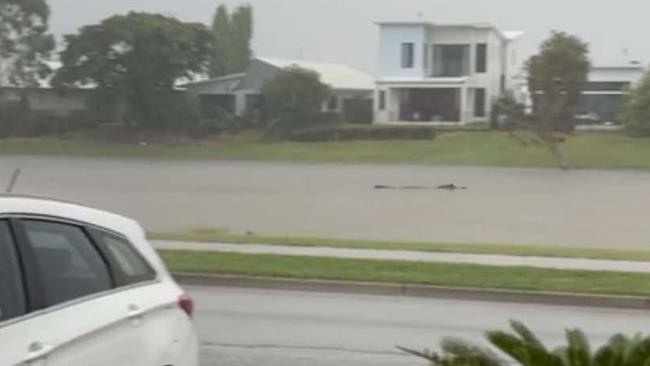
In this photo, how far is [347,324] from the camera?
12734 mm

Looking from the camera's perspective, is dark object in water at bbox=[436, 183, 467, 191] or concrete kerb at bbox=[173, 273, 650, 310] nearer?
concrete kerb at bbox=[173, 273, 650, 310]

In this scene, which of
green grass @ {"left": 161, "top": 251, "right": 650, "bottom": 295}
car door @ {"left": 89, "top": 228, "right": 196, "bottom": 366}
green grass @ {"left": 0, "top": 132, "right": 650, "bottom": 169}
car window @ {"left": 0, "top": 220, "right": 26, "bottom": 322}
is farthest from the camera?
green grass @ {"left": 0, "top": 132, "right": 650, "bottom": 169}

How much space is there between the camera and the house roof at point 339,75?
3862cm

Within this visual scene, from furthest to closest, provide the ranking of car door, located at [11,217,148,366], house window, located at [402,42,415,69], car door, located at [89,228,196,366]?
house window, located at [402,42,415,69]
car door, located at [89,228,196,366]
car door, located at [11,217,148,366]

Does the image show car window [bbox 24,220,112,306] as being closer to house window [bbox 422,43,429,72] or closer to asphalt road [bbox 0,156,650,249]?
asphalt road [bbox 0,156,650,249]

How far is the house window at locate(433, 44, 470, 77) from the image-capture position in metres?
39.4

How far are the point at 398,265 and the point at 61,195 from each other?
17259mm

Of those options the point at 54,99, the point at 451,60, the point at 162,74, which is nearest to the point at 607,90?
the point at 451,60

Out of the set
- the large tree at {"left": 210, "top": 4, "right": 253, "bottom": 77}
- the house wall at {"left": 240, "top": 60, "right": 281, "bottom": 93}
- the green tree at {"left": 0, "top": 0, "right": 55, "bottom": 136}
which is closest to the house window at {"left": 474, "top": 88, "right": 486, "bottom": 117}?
the house wall at {"left": 240, "top": 60, "right": 281, "bottom": 93}

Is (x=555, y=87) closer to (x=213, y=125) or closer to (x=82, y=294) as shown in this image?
(x=213, y=125)

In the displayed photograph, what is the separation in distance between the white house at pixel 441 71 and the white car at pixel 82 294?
106 feet

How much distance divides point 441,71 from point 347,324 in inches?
1077

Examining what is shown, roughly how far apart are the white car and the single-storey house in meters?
32.5

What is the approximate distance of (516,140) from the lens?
3828 centimetres
